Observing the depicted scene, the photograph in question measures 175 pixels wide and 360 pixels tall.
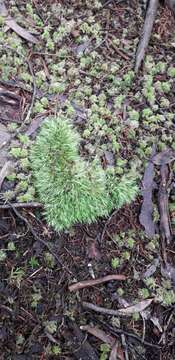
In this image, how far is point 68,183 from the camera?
10.9ft

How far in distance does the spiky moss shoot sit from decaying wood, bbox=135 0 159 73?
1276 millimetres

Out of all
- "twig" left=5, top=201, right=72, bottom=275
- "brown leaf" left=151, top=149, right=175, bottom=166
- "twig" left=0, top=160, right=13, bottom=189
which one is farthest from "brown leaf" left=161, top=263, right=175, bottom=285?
"twig" left=0, top=160, right=13, bottom=189

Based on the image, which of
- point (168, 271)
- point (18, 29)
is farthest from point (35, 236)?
point (18, 29)

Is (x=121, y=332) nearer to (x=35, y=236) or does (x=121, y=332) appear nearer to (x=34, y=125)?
(x=35, y=236)

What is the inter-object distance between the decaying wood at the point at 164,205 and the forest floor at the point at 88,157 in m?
0.04

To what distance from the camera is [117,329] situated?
3.12 m

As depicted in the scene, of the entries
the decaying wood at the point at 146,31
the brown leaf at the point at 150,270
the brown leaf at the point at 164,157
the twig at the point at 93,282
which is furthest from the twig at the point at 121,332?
the decaying wood at the point at 146,31

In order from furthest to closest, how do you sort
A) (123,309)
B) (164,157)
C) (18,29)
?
(18,29) < (164,157) < (123,309)

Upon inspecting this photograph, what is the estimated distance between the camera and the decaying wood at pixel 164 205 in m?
3.51

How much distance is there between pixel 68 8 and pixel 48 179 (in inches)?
83.1

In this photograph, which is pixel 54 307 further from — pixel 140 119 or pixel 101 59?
pixel 101 59

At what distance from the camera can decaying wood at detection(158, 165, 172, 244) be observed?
11.5ft

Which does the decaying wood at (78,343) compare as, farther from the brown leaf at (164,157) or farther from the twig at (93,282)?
the brown leaf at (164,157)

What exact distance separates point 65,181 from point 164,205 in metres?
0.90
